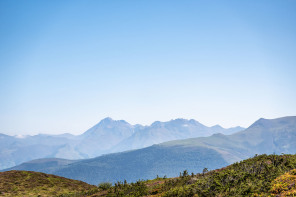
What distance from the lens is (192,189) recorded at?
18812 millimetres

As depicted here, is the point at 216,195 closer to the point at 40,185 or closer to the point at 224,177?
the point at 224,177

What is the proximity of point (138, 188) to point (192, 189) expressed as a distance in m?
9.16

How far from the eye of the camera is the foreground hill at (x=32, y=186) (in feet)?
124

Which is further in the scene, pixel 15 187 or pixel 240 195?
pixel 15 187

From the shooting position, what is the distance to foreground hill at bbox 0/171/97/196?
37.7 meters

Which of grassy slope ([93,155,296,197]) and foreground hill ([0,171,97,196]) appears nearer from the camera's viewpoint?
grassy slope ([93,155,296,197])

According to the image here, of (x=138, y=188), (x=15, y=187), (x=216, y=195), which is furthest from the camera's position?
(x=15, y=187)

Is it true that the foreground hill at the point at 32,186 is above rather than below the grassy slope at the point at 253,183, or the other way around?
below

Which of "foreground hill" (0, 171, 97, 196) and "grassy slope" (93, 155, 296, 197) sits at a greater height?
"grassy slope" (93, 155, 296, 197)

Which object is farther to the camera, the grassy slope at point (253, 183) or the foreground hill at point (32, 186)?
the foreground hill at point (32, 186)

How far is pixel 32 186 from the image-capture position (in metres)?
41.8

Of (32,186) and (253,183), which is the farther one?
(32,186)

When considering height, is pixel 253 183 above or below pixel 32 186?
above

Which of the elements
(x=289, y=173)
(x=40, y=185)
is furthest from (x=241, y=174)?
(x=40, y=185)
